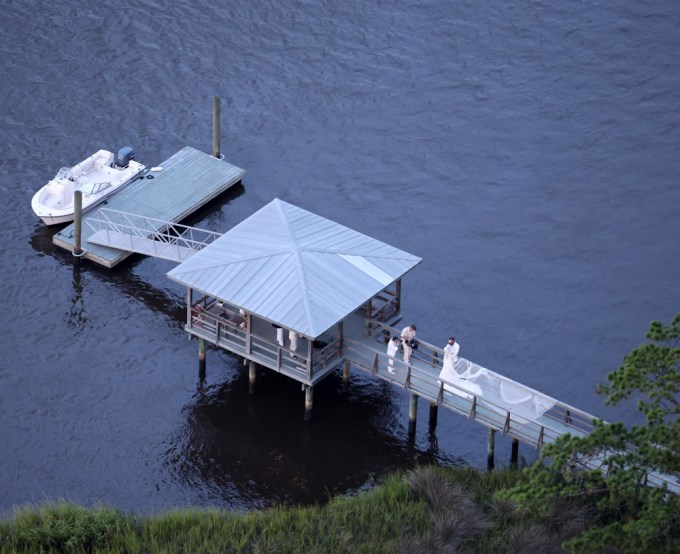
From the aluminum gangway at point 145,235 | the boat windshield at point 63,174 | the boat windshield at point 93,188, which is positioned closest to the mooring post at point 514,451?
the aluminum gangway at point 145,235

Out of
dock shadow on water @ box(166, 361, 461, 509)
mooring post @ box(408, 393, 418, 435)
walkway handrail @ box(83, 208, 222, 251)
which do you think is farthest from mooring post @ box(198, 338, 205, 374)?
mooring post @ box(408, 393, 418, 435)

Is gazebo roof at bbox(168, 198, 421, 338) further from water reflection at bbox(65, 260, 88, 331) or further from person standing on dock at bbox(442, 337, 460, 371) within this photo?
water reflection at bbox(65, 260, 88, 331)

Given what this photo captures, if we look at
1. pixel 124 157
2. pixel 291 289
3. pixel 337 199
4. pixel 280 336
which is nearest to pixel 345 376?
pixel 280 336

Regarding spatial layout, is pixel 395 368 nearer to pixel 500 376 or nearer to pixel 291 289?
pixel 500 376

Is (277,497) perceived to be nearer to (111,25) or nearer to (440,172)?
(440,172)

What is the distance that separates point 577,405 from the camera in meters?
61.2

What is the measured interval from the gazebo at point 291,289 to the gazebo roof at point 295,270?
0.14ft

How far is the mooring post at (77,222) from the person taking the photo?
6706 cm

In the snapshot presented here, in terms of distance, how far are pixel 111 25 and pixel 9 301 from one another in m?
26.7

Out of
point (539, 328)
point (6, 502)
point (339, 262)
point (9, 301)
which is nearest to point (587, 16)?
point (539, 328)

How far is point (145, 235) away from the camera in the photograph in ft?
228

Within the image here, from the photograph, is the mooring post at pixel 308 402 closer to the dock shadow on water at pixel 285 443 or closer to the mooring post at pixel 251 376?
the dock shadow on water at pixel 285 443

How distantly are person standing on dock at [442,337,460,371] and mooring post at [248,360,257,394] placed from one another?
28.1 ft

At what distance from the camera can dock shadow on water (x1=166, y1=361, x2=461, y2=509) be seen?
57031 millimetres
